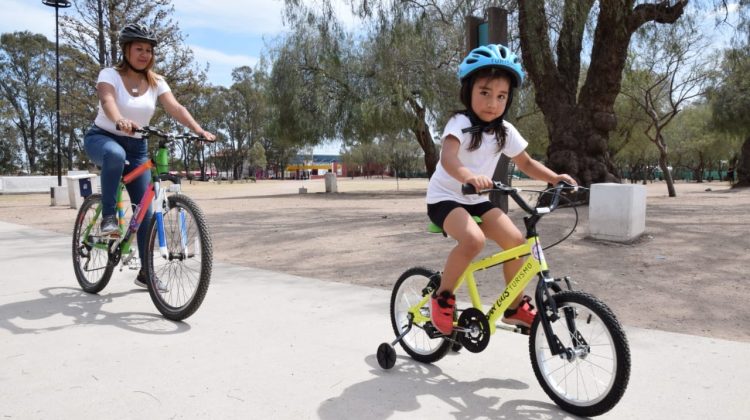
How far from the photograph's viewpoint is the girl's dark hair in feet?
9.16

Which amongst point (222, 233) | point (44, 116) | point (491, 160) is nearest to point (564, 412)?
point (491, 160)

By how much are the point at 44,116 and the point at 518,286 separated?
224ft

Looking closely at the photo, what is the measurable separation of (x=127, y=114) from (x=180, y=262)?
1.27 metres

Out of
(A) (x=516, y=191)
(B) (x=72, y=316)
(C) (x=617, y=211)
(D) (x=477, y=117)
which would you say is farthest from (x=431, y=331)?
(C) (x=617, y=211)

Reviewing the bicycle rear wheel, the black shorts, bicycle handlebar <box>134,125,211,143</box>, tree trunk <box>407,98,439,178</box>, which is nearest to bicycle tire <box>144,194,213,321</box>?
bicycle handlebar <box>134,125,211,143</box>

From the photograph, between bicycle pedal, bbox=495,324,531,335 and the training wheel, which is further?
the training wheel

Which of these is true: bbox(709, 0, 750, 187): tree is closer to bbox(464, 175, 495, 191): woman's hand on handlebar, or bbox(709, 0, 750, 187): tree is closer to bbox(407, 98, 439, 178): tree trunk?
bbox(407, 98, 439, 178): tree trunk

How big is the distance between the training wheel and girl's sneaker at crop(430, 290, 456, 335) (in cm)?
28

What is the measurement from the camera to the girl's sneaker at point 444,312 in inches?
113

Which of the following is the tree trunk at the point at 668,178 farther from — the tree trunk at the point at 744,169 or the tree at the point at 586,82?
the tree at the point at 586,82

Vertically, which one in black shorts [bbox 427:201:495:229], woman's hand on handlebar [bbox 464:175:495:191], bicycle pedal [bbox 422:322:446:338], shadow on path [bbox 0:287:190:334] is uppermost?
woman's hand on handlebar [bbox 464:175:495:191]

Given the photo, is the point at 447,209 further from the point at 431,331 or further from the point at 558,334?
the point at 558,334

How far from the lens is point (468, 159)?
289 cm

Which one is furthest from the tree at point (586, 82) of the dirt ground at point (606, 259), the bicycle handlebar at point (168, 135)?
the bicycle handlebar at point (168, 135)
